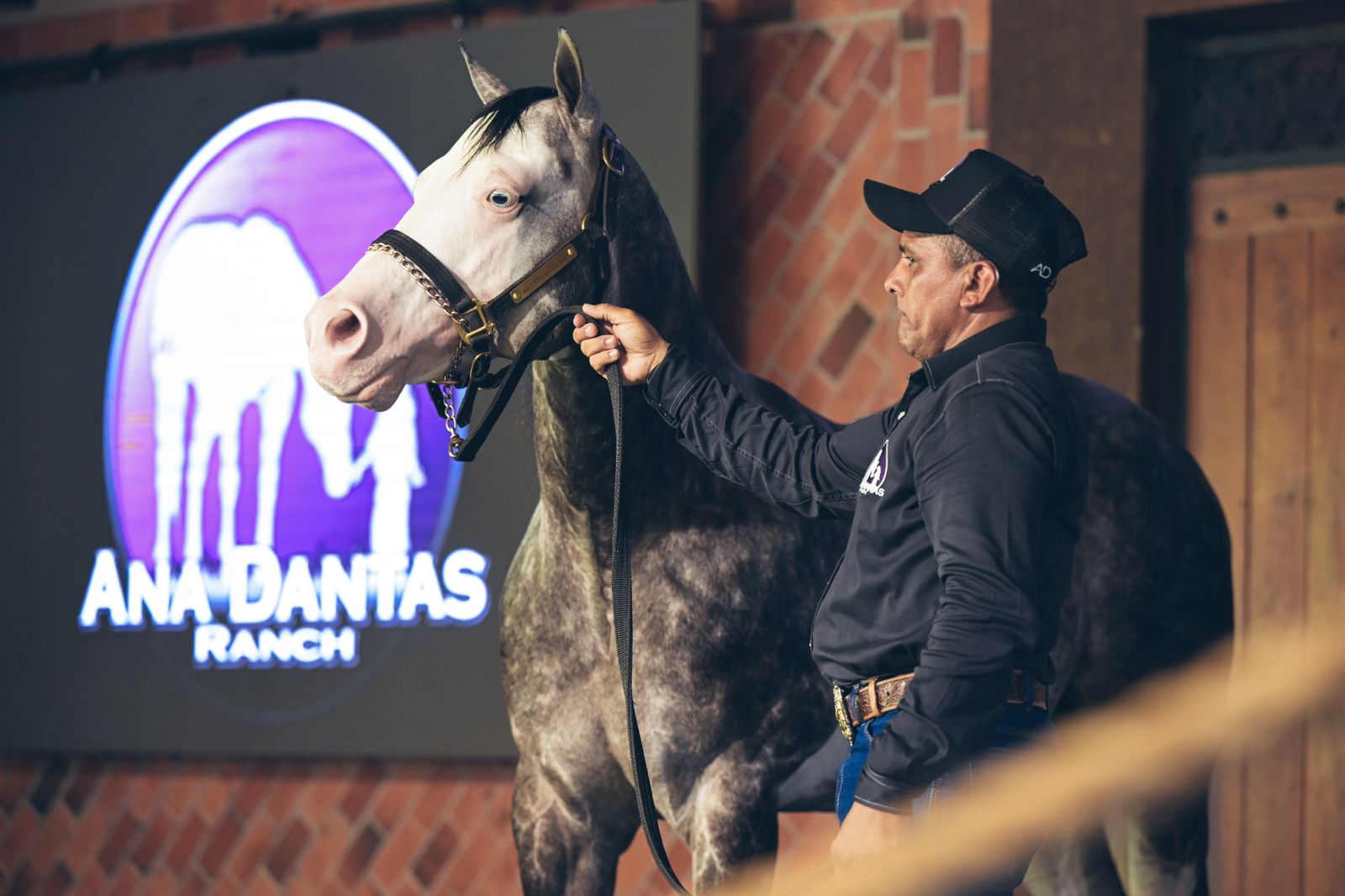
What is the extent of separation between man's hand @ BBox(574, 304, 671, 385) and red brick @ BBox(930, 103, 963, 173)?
2.29 m

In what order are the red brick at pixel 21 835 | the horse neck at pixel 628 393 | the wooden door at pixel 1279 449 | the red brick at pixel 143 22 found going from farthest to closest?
the red brick at pixel 143 22, the red brick at pixel 21 835, the wooden door at pixel 1279 449, the horse neck at pixel 628 393

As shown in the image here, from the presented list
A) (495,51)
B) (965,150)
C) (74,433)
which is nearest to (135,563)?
(74,433)

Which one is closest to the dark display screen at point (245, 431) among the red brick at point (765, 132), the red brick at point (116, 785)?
the red brick at point (116, 785)

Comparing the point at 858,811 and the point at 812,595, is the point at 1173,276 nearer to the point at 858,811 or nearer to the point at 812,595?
the point at 812,595

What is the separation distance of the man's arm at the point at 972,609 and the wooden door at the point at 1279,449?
2449mm

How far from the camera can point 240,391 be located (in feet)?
16.7

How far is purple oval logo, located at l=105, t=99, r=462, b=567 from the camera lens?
4867 mm

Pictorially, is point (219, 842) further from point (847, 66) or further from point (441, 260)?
point (441, 260)

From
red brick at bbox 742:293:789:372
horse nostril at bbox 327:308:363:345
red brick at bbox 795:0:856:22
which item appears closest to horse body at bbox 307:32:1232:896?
horse nostril at bbox 327:308:363:345

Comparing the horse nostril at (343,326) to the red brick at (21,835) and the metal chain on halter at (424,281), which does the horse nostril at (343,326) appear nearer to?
the metal chain on halter at (424,281)

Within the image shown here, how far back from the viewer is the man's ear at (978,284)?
198 cm

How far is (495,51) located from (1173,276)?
2081 millimetres

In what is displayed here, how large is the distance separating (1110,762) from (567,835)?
1.23m

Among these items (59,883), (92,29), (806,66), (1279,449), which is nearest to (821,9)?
(806,66)
